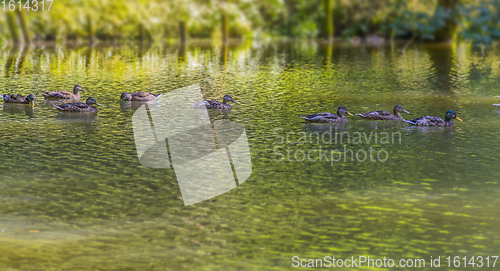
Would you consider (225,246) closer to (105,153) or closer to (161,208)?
(161,208)

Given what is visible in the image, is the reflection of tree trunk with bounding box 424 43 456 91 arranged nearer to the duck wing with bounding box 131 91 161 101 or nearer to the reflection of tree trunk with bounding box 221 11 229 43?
the duck wing with bounding box 131 91 161 101

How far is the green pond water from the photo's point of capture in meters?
7.84

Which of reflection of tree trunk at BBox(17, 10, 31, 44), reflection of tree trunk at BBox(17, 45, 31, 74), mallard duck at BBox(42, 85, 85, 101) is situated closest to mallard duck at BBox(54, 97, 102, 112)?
mallard duck at BBox(42, 85, 85, 101)

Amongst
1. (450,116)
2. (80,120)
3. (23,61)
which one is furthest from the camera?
(23,61)

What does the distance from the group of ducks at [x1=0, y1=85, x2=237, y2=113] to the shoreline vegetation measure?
32.2 metres

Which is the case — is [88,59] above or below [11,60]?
below

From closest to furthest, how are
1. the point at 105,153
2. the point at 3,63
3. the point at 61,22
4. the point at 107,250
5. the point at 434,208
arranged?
the point at 107,250
the point at 434,208
the point at 105,153
the point at 3,63
the point at 61,22

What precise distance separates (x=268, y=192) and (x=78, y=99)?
11534 millimetres

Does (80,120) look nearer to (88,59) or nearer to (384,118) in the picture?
Answer: (384,118)

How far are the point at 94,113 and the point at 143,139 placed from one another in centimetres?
394

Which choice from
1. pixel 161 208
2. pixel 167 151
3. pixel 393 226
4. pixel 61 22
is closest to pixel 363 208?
pixel 393 226

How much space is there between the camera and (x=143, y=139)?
14.1 meters

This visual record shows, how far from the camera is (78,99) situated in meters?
19.9

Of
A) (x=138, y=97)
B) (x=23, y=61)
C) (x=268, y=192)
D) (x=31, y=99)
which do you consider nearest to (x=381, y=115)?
(x=268, y=192)
